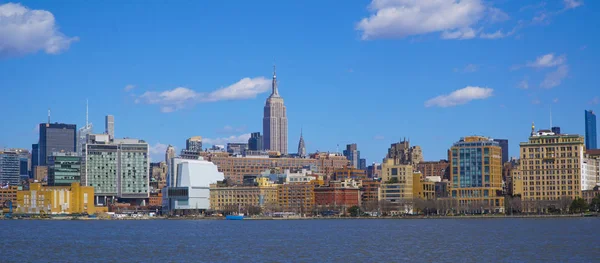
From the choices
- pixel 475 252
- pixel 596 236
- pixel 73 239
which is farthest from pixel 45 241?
pixel 596 236

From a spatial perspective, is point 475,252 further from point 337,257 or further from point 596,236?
point 596,236

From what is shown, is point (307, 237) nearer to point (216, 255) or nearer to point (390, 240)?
point (390, 240)

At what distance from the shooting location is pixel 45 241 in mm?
112875

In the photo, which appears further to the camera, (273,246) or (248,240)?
(248,240)

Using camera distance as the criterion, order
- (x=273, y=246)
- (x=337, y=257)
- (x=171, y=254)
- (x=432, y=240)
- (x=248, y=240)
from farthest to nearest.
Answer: (x=248, y=240), (x=432, y=240), (x=273, y=246), (x=171, y=254), (x=337, y=257)

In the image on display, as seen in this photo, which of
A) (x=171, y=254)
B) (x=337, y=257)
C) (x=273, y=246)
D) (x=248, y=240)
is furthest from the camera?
(x=248, y=240)

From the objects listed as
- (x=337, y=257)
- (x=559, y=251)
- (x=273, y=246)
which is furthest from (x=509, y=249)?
(x=273, y=246)

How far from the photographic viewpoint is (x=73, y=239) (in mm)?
117125

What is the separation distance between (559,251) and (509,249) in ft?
14.5

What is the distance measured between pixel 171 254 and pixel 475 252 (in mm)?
25620

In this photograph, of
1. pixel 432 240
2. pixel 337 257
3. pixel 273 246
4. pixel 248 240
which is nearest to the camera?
pixel 337 257

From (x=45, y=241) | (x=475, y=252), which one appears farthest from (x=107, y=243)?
(x=475, y=252)

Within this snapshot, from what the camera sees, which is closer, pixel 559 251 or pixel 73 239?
pixel 559 251

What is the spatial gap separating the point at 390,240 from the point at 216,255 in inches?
1038
